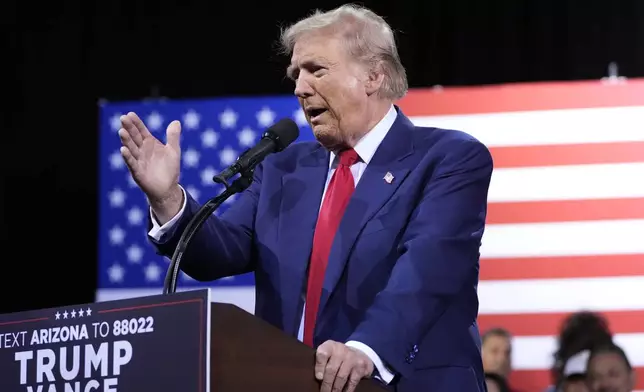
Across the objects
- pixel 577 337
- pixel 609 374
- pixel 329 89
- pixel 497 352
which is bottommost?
pixel 497 352

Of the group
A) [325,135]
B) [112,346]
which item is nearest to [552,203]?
[325,135]

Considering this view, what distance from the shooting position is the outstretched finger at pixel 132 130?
1957mm

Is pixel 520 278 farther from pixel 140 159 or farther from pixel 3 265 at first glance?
pixel 140 159

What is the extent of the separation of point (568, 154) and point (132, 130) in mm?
4087

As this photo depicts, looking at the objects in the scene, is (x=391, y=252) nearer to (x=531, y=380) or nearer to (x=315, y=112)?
(x=315, y=112)

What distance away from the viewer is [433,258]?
2.01m

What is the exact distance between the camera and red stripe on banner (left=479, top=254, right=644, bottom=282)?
556 centimetres

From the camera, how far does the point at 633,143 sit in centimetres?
566

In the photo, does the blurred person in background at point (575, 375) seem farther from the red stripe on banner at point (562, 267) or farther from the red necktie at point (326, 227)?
the red necktie at point (326, 227)

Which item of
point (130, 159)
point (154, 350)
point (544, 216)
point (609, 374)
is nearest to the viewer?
point (154, 350)

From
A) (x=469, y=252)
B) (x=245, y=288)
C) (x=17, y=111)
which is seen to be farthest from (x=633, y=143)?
(x=469, y=252)

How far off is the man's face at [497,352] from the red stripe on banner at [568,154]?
0.98 metres

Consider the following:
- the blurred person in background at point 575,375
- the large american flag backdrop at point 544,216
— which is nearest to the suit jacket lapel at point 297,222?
the blurred person in background at point 575,375

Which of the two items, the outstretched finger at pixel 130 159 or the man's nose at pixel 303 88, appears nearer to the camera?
the outstretched finger at pixel 130 159
